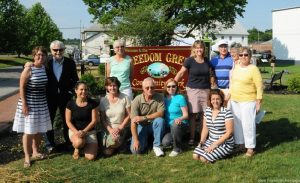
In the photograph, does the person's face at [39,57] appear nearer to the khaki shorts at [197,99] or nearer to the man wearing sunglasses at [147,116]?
the man wearing sunglasses at [147,116]

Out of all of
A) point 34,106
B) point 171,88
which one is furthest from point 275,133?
point 34,106

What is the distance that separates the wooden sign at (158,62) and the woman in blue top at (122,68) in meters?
2.19

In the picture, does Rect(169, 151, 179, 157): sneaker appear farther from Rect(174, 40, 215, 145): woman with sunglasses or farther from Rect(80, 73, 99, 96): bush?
Rect(80, 73, 99, 96): bush

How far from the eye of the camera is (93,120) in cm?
662

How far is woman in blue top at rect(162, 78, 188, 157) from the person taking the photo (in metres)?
6.75

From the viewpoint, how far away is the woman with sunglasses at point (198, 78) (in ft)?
22.8

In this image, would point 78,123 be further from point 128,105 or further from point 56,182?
point 56,182

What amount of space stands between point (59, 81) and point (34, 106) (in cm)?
66

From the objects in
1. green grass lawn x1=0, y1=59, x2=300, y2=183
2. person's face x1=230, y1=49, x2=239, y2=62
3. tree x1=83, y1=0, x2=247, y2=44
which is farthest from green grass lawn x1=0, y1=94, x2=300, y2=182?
tree x1=83, y1=0, x2=247, y2=44

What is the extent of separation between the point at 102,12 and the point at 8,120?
28.4 metres

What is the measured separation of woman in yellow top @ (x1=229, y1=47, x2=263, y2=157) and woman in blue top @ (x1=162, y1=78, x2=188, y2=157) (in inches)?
31.4

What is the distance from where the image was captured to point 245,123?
6574 millimetres

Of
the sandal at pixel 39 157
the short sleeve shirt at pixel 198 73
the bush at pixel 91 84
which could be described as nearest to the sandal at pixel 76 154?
the sandal at pixel 39 157

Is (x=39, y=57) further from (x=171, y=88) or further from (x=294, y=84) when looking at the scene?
(x=294, y=84)
